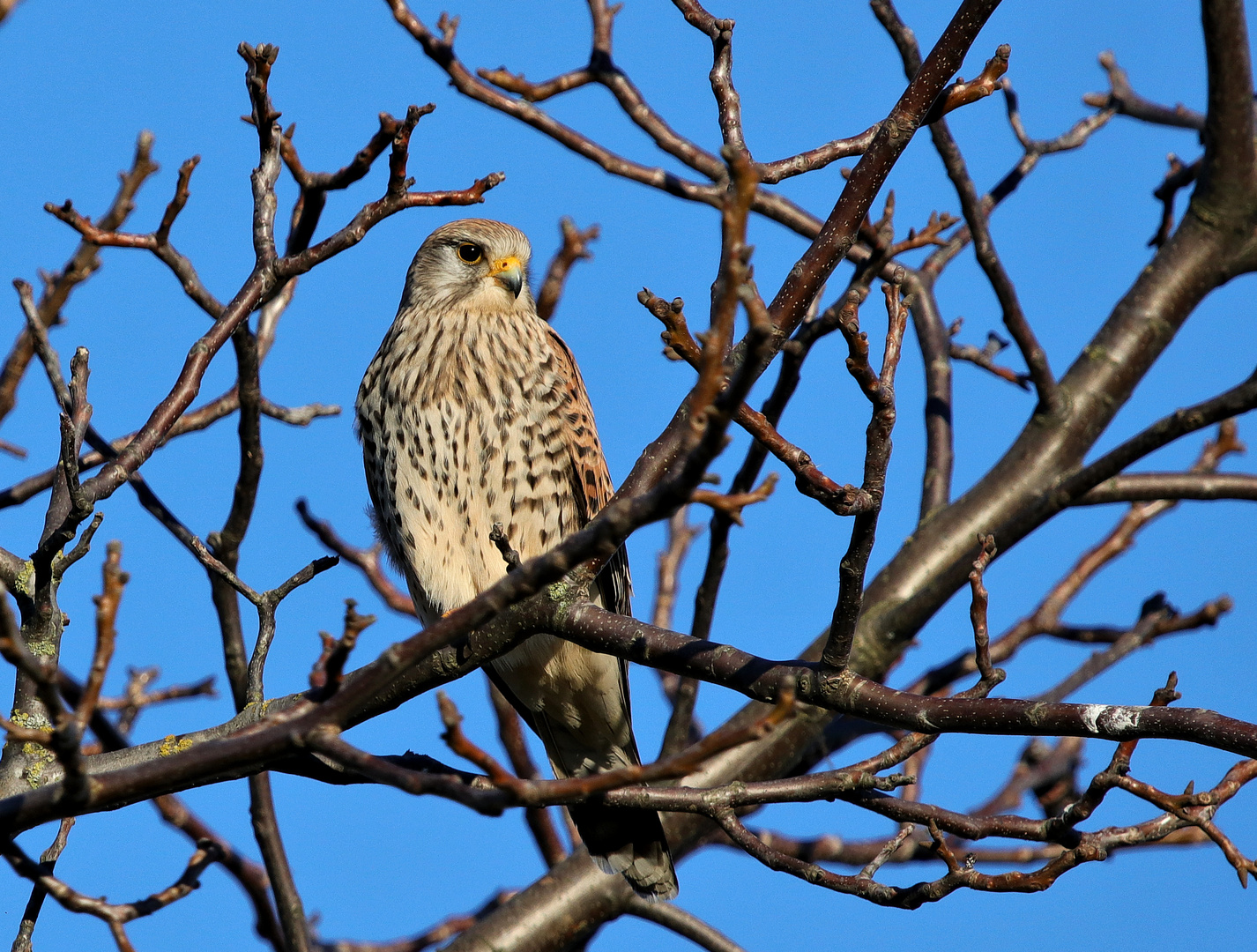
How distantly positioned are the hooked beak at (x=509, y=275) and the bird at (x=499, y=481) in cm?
12

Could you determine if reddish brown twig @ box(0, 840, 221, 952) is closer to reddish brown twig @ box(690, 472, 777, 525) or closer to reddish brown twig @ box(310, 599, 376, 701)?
reddish brown twig @ box(310, 599, 376, 701)

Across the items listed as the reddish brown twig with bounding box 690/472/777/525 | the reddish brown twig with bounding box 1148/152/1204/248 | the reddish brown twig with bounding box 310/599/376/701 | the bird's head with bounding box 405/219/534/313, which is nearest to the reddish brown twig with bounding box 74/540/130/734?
the reddish brown twig with bounding box 310/599/376/701

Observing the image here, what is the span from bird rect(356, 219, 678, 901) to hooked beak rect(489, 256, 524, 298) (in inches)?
4.8

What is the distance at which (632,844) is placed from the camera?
12.5 ft

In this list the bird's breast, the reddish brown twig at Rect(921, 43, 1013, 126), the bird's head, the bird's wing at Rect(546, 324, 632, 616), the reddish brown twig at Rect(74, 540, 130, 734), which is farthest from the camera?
the bird's head

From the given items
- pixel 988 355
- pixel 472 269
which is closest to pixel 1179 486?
pixel 988 355

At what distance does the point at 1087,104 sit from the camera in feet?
16.3

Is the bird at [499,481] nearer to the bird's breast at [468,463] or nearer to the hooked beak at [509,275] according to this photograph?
the bird's breast at [468,463]

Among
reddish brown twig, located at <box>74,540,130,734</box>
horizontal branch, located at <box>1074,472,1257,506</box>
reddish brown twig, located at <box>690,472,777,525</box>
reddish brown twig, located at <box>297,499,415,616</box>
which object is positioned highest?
reddish brown twig, located at <box>297,499,415,616</box>

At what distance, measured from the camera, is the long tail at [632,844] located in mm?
3781

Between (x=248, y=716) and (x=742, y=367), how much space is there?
1.72 metres

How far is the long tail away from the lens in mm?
3781

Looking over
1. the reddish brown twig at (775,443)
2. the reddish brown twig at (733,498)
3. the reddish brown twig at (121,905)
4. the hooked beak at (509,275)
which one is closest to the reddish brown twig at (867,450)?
the reddish brown twig at (775,443)

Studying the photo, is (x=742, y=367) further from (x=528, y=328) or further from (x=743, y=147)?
(x=528, y=328)
